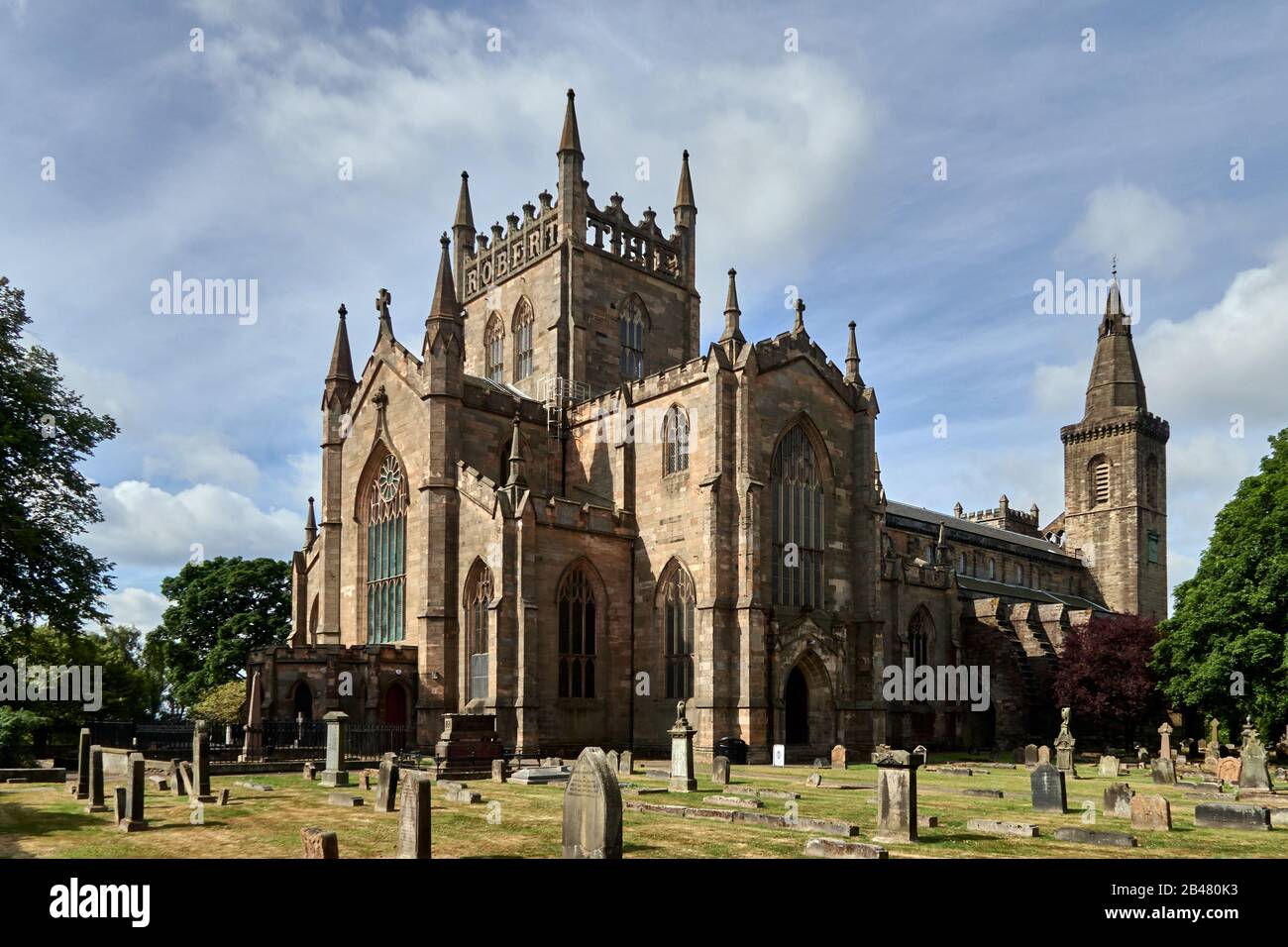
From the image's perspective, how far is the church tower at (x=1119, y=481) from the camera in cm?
7412

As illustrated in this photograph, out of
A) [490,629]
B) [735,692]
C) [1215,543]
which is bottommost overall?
[735,692]

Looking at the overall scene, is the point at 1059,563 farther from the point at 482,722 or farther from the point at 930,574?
the point at 482,722

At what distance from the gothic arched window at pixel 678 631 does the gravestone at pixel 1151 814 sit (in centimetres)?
2080

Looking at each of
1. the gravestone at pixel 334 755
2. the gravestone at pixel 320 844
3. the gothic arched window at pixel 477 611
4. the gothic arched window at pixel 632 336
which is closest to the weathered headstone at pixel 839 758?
the gothic arched window at pixel 477 611

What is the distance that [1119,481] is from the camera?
75.4 m

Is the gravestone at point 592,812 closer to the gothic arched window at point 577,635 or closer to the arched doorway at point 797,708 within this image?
the gothic arched window at point 577,635

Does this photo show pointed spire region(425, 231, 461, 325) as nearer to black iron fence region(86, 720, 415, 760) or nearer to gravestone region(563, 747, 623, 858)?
black iron fence region(86, 720, 415, 760)

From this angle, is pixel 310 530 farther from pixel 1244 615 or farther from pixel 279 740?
pixel 1244 615

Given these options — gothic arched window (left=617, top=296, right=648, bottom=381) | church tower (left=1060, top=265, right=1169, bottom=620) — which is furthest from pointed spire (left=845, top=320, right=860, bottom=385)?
church tower (left=1060, top=265, right=1169, bottom=620)
